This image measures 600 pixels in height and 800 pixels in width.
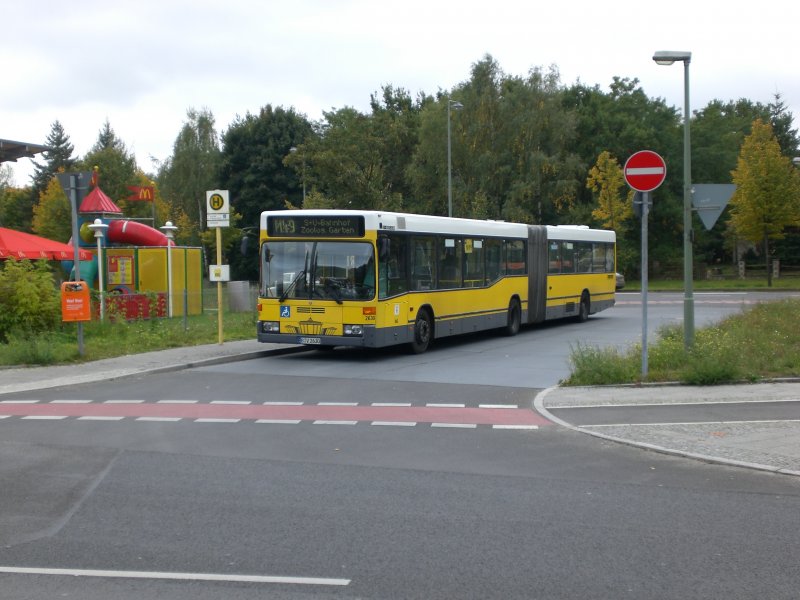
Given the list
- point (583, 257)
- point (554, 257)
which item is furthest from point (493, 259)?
point (583, 257)

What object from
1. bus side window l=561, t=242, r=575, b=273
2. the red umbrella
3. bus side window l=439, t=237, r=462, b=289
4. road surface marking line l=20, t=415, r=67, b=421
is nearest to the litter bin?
the red umbrella

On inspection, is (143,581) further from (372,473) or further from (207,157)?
(207,157)

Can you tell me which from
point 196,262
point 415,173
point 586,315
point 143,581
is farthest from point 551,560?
point 415,173

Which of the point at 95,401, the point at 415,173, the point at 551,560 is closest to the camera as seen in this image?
the point at 551,560

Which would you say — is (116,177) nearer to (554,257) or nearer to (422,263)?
Answer: (554,257)

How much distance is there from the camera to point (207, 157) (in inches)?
3125

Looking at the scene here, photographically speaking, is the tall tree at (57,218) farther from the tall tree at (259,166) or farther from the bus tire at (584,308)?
the bus tire at (584,308)

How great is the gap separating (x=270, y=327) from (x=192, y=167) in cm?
6369

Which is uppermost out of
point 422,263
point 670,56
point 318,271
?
point 670,56

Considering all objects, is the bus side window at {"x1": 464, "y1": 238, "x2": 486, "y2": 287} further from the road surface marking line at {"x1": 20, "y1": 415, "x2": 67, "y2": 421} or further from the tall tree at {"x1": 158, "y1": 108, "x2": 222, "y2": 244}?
the tall tree at {"x1": 158, "y1": 108, "x2": 222, "y2": 244}

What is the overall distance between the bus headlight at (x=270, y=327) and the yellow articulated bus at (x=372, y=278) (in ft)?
0.07

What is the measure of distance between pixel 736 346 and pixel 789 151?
230 feet

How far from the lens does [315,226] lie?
18141 mm

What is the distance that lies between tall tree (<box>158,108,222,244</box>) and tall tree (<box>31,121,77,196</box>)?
15.3m
